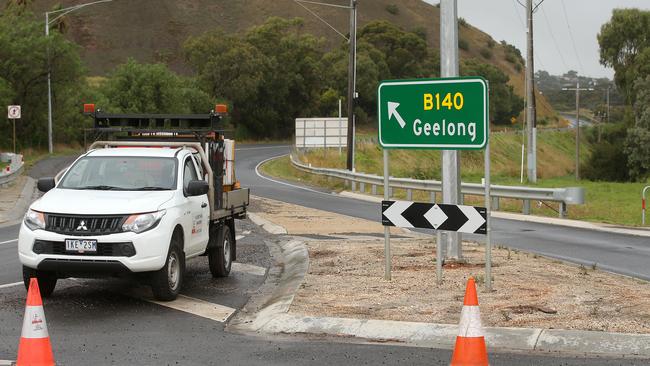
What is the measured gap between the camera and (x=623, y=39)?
3270 inches

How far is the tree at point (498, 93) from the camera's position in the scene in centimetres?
10538

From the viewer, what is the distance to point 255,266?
14.6 meters

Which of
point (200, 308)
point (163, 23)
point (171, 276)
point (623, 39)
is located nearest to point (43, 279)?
point (171, 276)

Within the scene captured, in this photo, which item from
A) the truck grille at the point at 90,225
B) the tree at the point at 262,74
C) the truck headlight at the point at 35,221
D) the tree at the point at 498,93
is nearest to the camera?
the truck grille at the point at 90,225

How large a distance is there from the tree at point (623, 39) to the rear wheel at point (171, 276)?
246ft

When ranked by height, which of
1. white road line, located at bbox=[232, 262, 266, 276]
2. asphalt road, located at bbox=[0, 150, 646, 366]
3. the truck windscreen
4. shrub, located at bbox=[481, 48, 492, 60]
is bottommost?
white road line, located at bbox=[232, 262, 266, 276]

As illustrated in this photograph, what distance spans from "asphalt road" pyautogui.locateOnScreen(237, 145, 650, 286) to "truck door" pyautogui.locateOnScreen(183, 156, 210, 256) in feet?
20.8

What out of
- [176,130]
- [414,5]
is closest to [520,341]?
[176,130]

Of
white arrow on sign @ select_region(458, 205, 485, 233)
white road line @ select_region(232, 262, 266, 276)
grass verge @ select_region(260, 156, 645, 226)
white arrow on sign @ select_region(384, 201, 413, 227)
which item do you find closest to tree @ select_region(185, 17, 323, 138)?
grass verge @ select_region(260, 156, 645, 226)

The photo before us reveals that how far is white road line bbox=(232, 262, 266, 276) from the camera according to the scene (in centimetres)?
1388

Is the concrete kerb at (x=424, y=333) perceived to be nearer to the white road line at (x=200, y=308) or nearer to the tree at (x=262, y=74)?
the white road line at (x=200, y=308)

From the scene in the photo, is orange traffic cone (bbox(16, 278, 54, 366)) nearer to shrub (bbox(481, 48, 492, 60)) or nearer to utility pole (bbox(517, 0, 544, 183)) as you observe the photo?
utility pole (bbox(517, 0, 544, 183))

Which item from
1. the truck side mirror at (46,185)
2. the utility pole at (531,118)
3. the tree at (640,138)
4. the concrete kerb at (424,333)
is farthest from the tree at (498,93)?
the concrete kerb at (424,333)

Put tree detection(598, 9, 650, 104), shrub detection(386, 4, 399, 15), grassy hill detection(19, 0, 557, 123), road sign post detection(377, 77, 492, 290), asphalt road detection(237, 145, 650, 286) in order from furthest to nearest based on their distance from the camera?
shrub detection(386, 4, 399, 15) < grassy hill detection(19, 0, 557, 123) < tree detection(598, 9, 650, 104) < asphalt road detection(237, 145, 650, 286) < road sign post detection(377, 77, 492, 290)
